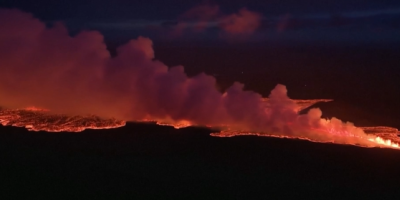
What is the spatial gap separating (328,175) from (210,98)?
8.35m

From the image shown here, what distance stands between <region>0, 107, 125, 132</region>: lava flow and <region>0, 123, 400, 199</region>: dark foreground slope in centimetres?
94

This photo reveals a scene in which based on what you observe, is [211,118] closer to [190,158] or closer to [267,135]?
[267,135]

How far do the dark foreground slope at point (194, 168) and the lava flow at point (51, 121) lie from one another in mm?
941

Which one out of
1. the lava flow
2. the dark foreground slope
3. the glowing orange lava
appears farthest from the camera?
the lava flow

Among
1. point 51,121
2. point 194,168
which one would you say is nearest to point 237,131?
point 194,168

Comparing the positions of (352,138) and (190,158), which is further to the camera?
(352,138)

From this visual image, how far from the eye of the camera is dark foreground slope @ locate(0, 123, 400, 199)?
55.7 ft

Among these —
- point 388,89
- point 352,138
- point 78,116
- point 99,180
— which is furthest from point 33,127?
point 388,89

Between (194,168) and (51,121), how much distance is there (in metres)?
10.1

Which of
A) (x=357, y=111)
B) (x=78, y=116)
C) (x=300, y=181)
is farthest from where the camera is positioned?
(x=357, y=111)

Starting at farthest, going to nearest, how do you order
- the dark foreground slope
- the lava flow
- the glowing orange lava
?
the lava flow, the glowing orange lava, the dark foreground slope

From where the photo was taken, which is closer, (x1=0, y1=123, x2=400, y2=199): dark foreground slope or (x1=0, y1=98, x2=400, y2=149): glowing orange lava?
(x1=0, y1=123, x2=400, y2=199): dark foreground slope

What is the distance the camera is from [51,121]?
2512 cm

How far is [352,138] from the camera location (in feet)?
72.6
